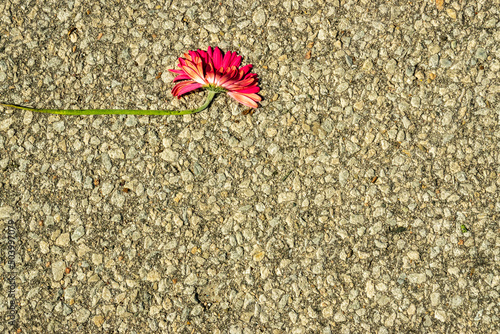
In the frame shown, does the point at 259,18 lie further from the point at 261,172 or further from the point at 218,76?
the point at 261,172

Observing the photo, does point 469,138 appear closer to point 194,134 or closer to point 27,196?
point 194,134

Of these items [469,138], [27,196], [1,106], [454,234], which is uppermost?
[1,106]

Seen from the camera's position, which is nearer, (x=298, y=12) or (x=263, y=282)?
(x=263, y=282)

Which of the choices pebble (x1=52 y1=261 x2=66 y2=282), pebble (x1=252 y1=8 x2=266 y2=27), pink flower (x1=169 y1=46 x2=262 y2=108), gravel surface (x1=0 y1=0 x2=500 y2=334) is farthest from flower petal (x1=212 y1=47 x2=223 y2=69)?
pebble (x1=52 y1=261 x2=66 y2=282)

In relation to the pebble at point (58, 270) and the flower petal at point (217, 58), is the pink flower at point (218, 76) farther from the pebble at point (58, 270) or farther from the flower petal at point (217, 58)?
the pebble at point (58, 270)

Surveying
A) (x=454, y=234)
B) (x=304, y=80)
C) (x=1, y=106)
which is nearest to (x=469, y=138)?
(x=454, y=234)

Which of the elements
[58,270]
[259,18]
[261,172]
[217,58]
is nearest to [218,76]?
[217,58]

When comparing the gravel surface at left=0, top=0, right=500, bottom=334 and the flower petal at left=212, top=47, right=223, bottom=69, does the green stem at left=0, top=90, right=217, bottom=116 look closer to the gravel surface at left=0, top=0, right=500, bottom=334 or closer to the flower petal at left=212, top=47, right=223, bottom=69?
the gravel surface at left=0, top=0, right=500, bottom=334
